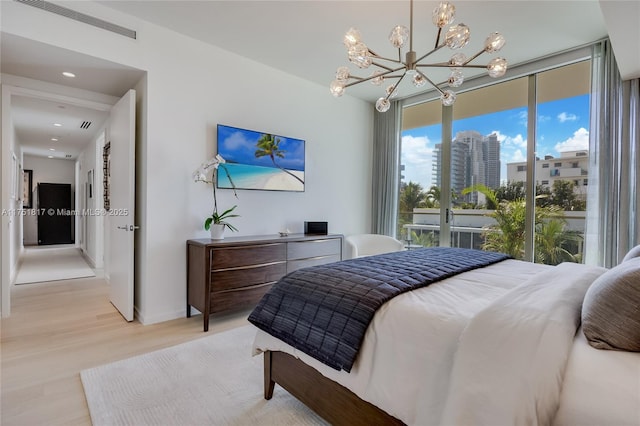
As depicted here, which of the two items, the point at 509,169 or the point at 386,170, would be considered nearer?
the point at 509,169

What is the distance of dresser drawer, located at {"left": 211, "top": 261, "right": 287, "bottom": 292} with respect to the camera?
2867mm

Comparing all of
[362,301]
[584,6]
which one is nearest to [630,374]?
[362,301]

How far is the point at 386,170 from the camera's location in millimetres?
4867

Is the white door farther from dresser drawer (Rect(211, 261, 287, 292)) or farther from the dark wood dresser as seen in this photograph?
dresser drawer (Rect(211, 261, 287, 292))

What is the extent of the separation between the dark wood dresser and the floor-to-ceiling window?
2175 mm

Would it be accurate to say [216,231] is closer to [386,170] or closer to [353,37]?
[353,37]

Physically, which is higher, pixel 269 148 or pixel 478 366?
pixel 269 148

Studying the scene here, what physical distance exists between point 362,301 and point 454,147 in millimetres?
3555

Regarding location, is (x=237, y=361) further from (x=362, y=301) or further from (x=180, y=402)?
(x=362, y=301)

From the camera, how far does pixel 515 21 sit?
2787 mm

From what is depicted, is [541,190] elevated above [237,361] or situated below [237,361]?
above

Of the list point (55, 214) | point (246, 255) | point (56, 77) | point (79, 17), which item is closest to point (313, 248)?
point (246, 255)

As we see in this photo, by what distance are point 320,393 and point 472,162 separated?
363cm

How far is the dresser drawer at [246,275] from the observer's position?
287cm
